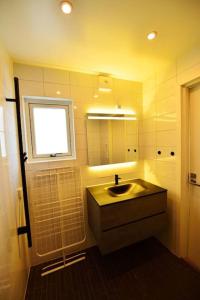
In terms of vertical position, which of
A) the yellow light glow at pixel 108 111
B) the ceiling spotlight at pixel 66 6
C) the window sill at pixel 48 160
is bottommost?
the window sill at pixel 48 160

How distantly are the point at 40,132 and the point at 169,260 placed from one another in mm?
2180

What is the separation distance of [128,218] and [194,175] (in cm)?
88

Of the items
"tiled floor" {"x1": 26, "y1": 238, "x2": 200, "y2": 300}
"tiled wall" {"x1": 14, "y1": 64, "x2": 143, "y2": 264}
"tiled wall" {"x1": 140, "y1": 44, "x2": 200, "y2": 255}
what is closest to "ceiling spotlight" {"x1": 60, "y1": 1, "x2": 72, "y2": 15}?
"tiled wall" {"x1": 14, "y1": 64, "x2": 143, "y2": 264}

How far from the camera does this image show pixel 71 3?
2.71 feet

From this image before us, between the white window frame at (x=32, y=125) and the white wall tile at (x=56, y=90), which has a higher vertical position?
the white wall tile at (x=56, y=90)

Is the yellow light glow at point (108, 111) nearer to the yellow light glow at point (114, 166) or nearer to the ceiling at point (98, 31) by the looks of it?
the ceiling at point (98, 31)

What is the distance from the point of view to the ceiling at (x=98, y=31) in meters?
0.87

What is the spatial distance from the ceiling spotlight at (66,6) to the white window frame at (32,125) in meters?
0.85

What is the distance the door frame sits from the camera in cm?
147

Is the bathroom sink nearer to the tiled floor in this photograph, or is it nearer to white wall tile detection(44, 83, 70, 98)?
the tiled floor

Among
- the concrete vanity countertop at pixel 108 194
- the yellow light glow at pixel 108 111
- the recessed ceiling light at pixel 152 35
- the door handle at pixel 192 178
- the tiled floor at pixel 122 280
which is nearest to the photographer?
the recessed ceiling light at pixel 152 35

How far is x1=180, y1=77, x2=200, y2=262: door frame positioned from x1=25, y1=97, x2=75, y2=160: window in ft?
4.30

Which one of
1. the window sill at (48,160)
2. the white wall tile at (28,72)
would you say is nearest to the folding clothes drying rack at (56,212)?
the window sill at (48,160)

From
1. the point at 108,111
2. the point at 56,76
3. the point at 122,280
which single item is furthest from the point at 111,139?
the point at 122,280
